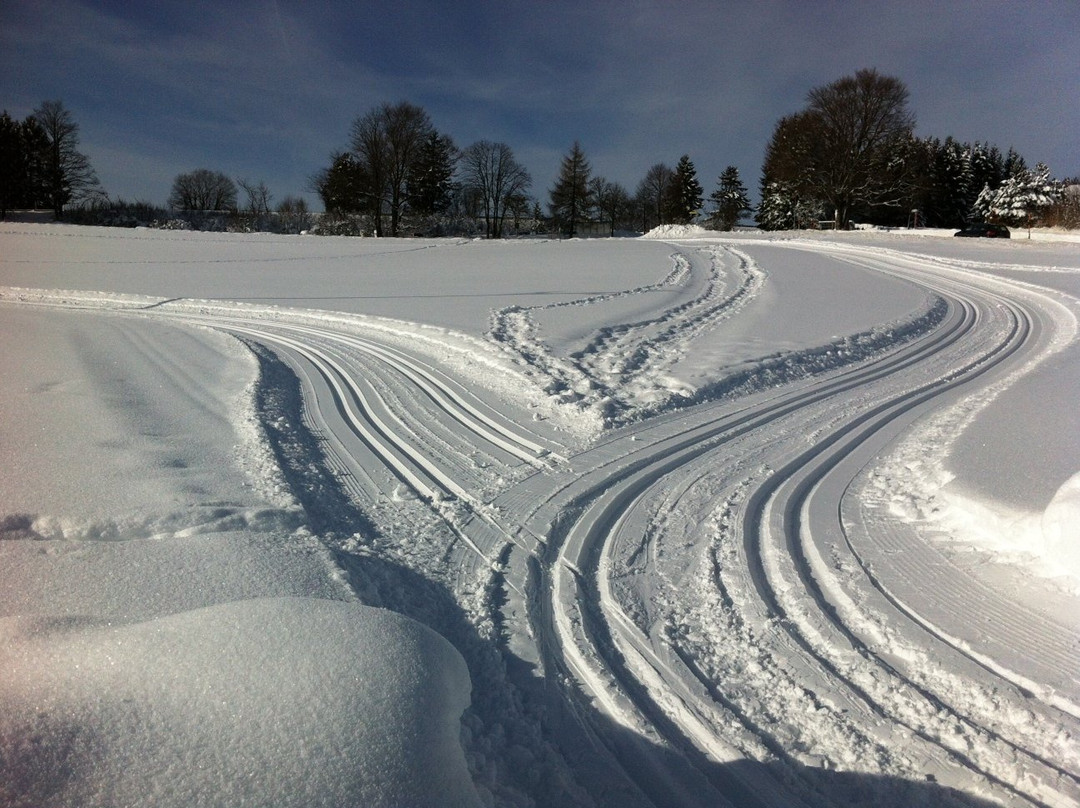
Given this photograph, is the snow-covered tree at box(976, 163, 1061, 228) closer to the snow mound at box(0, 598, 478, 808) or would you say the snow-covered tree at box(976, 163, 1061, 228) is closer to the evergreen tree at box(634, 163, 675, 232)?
the evergreen tree at box(634, 163, 675, 232)

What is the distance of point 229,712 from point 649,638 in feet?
6.52

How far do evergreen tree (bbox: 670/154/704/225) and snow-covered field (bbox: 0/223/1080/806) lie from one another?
180 feet

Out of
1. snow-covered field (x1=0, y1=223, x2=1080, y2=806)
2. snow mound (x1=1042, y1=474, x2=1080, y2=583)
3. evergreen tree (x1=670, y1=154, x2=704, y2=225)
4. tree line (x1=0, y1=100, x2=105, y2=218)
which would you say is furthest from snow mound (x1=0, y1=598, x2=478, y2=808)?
evergreen tree (x1=670, y1=154, x2=704, y2=225)

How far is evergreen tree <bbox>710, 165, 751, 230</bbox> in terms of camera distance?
56406mm

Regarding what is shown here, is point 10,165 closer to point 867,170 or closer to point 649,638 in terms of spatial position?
point 649,638

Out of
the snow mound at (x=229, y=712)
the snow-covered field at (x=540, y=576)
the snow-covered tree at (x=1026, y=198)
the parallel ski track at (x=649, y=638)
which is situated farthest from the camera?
the snow-covered tree at (x=1026, y=198)

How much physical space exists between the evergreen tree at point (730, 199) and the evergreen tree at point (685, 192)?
6.40 ft

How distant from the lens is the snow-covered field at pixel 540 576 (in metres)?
2.19

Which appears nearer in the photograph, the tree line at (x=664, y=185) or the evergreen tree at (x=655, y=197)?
the tree line at (x=664, y=185)

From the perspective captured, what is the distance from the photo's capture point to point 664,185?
63.8 metres

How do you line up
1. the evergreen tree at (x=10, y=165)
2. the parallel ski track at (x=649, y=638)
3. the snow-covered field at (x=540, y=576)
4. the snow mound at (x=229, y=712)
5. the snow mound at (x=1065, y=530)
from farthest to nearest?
the evergreen tree at (x=10, y=165) → the snow mound at (x=1065, y=530) → the parallel ski track at (x=649, y=638) → the snow-covered field at (x=540, y=576) → the snow mound at (x=229, y=712)

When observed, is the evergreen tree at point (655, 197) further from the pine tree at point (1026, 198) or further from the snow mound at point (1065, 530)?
the snow mound at point (1065, 530)

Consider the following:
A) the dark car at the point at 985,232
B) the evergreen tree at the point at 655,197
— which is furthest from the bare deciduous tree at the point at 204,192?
the dark car at the point at 985,232

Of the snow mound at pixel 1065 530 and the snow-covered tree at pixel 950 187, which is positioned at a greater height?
the snow-covered tree at pixel 950 187
